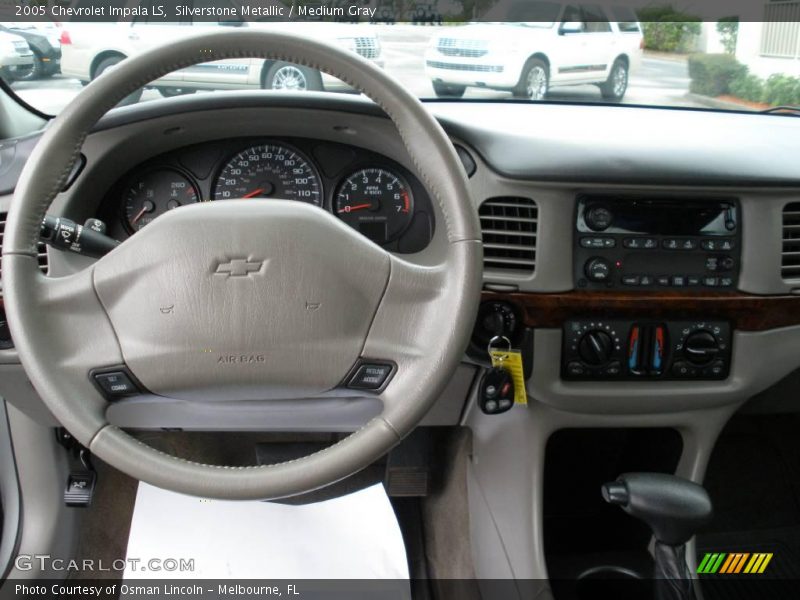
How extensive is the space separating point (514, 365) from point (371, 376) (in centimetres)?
44

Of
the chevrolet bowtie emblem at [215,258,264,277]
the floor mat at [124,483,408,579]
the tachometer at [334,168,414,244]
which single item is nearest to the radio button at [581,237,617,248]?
the tachometer at [334,168,414,244]

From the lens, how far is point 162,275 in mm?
1149

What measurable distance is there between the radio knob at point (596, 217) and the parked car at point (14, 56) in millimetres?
1282

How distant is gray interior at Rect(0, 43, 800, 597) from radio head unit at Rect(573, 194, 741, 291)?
1.3 inches

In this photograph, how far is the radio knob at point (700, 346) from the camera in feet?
5.36

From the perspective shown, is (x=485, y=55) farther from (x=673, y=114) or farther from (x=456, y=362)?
(x=456, y=362)

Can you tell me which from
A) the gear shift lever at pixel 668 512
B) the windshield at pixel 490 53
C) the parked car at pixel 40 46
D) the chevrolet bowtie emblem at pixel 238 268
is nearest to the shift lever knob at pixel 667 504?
the gear shift lever at pixel 668 512

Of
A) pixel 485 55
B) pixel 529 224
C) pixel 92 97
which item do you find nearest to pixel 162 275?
pixel 92 97

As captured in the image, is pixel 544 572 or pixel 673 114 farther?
pixel 673 114

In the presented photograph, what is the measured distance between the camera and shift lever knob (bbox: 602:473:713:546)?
1.44 meters

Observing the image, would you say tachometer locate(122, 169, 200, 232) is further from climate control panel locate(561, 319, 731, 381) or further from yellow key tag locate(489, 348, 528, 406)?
climate control panel locate(561, 319, 731, 381)

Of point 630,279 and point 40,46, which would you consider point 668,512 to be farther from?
point 40,46

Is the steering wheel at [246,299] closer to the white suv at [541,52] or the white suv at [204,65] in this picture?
the white suv at [204,65]

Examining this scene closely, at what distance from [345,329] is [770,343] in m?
1.06
